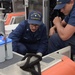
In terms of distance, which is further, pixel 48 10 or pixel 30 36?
pixel 48 10

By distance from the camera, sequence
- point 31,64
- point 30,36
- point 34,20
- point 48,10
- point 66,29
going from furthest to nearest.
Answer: point 48,10, point 30,36, point 34,20, point 66,29, point 31,64

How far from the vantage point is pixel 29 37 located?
230cm

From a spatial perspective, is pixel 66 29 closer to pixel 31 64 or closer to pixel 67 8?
pixel 67 8

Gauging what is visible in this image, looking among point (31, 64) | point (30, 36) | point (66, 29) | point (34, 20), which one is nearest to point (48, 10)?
point (30, 36)

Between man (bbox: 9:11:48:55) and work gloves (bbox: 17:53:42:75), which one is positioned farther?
man (bbox: 9:11:48:55)

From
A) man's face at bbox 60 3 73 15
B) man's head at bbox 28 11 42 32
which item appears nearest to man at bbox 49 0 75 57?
man's face at bbox 60 3 73 15

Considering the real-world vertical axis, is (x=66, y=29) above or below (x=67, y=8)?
below

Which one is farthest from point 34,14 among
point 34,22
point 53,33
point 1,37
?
point 1,37

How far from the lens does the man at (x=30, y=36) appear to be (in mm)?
2104

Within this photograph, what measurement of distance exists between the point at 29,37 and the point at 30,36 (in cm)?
2

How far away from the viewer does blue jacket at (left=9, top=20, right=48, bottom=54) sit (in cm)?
220

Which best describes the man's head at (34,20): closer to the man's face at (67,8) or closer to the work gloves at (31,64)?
the man's face at (67,8)

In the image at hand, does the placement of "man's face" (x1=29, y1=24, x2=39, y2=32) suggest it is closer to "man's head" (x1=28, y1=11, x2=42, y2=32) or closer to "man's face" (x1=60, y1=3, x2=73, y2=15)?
"man's head" (x1=28, y1=11, x2=42, y2=32)

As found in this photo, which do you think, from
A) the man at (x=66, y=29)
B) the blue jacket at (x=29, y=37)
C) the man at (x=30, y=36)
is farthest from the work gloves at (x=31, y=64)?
the blue jacket at (x=29, y=37)
